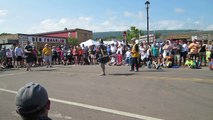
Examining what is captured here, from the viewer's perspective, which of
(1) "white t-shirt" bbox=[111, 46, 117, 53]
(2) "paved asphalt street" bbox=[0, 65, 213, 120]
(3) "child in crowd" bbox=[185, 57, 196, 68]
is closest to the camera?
(2) "paved asphalt street" bbox=[0, 65, 213, 120]

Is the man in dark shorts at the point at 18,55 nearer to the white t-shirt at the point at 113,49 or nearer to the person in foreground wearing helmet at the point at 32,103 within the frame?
the white t-shirt at the point at 113,49

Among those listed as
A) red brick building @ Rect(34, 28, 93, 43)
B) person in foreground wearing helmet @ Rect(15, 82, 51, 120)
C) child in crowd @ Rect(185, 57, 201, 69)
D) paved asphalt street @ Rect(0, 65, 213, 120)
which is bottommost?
paved asphalt street @ Rect(0, 65, 213, 120)

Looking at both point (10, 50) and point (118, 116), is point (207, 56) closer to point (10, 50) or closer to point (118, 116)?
point (118, 116)

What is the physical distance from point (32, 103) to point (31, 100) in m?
0.03

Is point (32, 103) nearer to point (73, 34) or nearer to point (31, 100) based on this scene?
point (31, 100)

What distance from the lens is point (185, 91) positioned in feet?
30.9

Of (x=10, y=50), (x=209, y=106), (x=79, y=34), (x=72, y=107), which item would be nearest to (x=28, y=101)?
(x=72, y=107)

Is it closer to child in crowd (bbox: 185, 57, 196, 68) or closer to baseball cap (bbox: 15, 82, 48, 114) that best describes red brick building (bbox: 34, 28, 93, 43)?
child in crowd (bbox: 185, 57, 196, 68)

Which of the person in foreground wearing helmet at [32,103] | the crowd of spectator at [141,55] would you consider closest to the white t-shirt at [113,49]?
the crowd of spectator at [141,55]

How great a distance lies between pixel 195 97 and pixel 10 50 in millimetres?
Answer: 20360

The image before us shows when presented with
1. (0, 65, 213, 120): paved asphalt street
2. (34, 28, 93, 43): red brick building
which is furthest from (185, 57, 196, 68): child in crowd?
(34, 28, 93, 43): red brick building

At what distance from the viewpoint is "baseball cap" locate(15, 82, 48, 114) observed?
2599 mm

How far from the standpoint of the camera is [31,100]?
259 centimetres

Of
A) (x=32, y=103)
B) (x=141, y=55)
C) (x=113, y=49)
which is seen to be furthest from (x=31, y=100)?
(x=113, y=49)
